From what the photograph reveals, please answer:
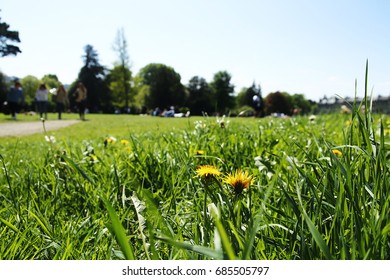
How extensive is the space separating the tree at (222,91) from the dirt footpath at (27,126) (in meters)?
1.88

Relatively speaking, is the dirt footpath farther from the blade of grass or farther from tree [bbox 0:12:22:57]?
the blade of grass

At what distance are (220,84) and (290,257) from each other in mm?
1551

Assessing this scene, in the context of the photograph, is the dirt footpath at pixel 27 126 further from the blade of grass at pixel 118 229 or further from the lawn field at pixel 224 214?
the blade of grass at pixel 118 229

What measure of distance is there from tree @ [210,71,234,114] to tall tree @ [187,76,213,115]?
0.05 meters

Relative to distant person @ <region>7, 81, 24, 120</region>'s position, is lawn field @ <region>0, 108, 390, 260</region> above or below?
below

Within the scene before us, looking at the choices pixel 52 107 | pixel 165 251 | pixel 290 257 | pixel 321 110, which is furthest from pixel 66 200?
pixel 321 110

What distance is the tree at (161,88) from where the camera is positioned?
76.2 inches

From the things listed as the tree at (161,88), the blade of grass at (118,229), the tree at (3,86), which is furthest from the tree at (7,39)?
the blade of grass at (118,229)

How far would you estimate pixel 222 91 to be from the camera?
254 cm

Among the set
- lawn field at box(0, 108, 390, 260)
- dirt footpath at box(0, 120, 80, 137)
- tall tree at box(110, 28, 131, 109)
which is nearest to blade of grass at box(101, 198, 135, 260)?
lawn field at box(0, 108, 390, 260)

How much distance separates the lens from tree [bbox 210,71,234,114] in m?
2.03

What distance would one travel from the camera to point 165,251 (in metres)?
0.98

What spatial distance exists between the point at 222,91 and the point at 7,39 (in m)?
1.44
